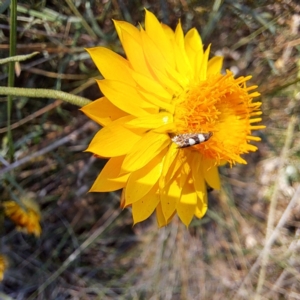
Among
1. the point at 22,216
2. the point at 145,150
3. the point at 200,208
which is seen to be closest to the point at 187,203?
the point at 200,208

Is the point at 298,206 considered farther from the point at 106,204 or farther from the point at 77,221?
the point at 77,221

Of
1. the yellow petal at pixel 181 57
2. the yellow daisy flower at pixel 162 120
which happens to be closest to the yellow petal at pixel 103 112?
the yellow daisy flower at pixel 162 120

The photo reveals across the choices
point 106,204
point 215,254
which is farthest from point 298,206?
point 106,204

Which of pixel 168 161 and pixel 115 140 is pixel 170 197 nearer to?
pixel 168 161

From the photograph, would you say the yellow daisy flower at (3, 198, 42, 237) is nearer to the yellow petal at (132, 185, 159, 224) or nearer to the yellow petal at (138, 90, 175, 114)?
Result: the yellow petal at (132, 185, 159, 224)

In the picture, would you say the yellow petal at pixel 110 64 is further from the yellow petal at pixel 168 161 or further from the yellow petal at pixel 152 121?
A: the yellow petal at pixel 168 161

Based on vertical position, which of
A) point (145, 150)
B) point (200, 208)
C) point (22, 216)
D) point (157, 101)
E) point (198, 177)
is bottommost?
point (22, 216)
